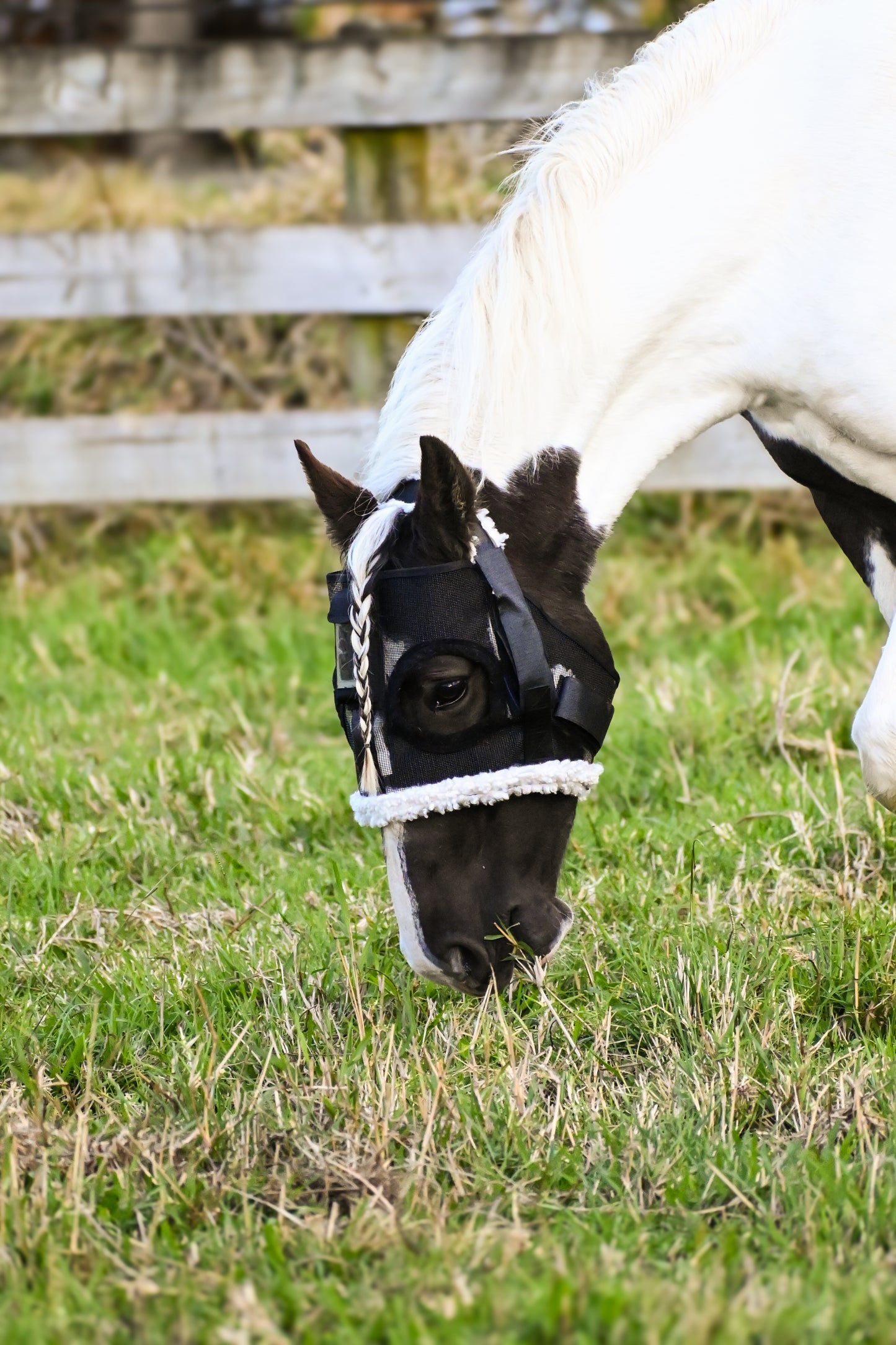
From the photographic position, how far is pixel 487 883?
2152mm

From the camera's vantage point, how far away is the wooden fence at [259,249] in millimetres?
5027

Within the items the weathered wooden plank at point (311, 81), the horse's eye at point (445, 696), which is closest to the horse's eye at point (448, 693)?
the horse's eye at point (445, 696)

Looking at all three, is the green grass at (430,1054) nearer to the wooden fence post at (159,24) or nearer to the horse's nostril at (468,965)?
the horse's nostril at (468,965)

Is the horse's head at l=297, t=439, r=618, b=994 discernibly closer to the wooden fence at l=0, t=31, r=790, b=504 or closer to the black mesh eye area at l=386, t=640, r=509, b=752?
Result: the black mesh eye area at l=386, t=640, r=509, b=752

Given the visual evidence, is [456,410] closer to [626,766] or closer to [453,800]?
[453,800]

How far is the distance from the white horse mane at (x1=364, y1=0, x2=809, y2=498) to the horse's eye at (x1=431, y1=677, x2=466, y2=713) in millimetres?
306

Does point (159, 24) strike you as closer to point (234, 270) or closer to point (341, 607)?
point (234, 270)

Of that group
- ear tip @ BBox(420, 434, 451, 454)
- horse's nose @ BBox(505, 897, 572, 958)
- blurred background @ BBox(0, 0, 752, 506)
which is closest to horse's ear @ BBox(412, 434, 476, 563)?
ear tip @ BBox(420, 434, 451, 454)

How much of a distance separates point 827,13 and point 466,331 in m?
0.80

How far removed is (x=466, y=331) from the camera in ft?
7.11

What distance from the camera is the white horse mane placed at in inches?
85.0

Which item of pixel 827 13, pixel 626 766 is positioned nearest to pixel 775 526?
pixel 626 766

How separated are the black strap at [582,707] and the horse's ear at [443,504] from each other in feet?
0.84

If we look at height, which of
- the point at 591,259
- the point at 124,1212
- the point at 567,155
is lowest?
the point at 124,1212
